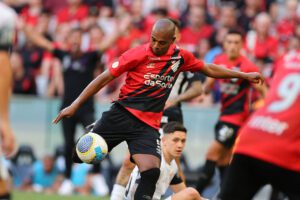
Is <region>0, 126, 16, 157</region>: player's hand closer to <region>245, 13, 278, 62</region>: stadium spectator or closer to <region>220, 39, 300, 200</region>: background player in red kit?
<region>220, 39, 300, 200</region>: background player in red kit

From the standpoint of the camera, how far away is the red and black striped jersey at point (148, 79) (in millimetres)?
9367

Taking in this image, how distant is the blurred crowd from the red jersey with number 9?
30.5ft

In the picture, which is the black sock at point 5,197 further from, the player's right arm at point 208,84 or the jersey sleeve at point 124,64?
the player's right arm at point 208,84

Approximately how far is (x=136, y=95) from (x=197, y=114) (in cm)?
642

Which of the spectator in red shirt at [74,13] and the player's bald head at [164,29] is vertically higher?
the player's bald head at [164,29]

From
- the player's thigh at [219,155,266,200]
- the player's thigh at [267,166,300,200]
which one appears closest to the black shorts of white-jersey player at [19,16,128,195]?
the player's thigh at [219,155,266,200]

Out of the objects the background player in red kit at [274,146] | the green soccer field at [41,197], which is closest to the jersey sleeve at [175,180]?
the background player in red kit at [274,146]

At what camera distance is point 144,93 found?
372 inches

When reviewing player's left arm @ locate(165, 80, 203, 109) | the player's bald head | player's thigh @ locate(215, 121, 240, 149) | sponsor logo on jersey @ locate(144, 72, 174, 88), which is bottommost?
player's thigh @ locate(215, 121, 240, 149)

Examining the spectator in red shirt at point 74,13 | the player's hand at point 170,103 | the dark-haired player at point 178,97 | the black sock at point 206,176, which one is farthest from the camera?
the spectator in red shirt at point 74,13

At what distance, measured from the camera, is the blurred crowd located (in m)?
16.9

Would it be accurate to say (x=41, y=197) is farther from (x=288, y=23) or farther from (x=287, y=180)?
(x=287, y=180)

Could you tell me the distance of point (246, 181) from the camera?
6.61 metres

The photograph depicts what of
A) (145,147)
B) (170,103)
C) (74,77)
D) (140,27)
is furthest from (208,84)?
(140,27)
